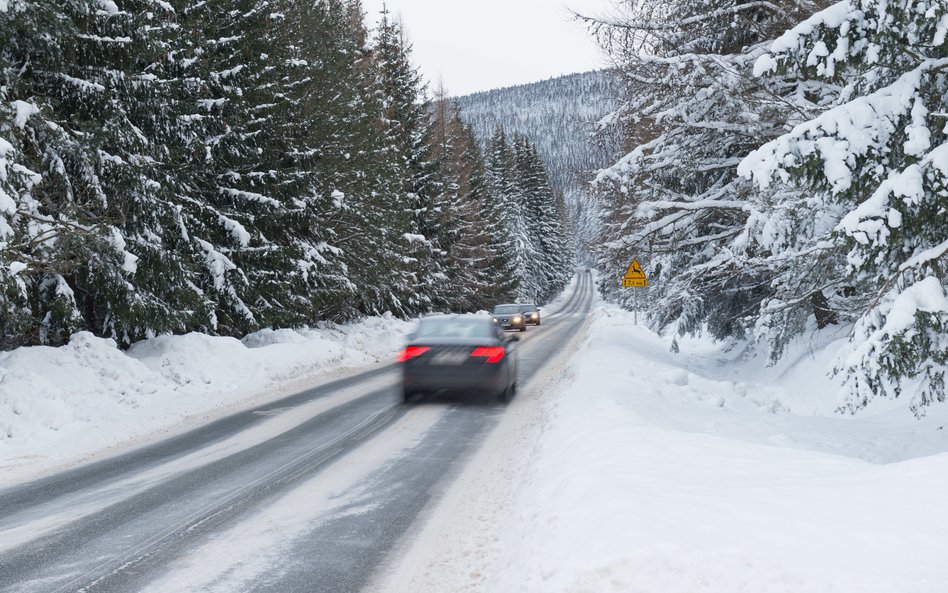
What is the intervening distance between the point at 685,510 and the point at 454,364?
828cm

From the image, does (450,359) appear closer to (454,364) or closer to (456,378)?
(454,364)

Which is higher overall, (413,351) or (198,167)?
(198,167)

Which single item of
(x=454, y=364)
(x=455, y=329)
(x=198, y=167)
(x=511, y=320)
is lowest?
(x=511, y=320)

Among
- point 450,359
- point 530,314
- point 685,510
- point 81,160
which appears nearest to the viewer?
point 685,510

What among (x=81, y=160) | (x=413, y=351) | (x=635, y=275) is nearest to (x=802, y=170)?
(x=413, y=351)

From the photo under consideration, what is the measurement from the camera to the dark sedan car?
12.4 metres

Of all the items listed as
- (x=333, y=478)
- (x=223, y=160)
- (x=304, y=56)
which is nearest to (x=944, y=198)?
(x=333, y=478)

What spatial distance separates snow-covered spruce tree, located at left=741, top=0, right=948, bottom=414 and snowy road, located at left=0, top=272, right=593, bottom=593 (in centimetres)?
481

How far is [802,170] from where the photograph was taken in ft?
23.9

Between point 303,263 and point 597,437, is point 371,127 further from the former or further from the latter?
point 597,437

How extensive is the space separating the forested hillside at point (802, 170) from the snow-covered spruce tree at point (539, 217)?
52553mm

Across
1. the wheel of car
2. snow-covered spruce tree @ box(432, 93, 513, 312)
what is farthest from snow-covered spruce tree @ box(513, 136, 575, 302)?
the wheel of car

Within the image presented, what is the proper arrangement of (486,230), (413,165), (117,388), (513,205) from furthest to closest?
(513,205) → (486,230) → (413,165) → (117,388)

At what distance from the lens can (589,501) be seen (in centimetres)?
486
